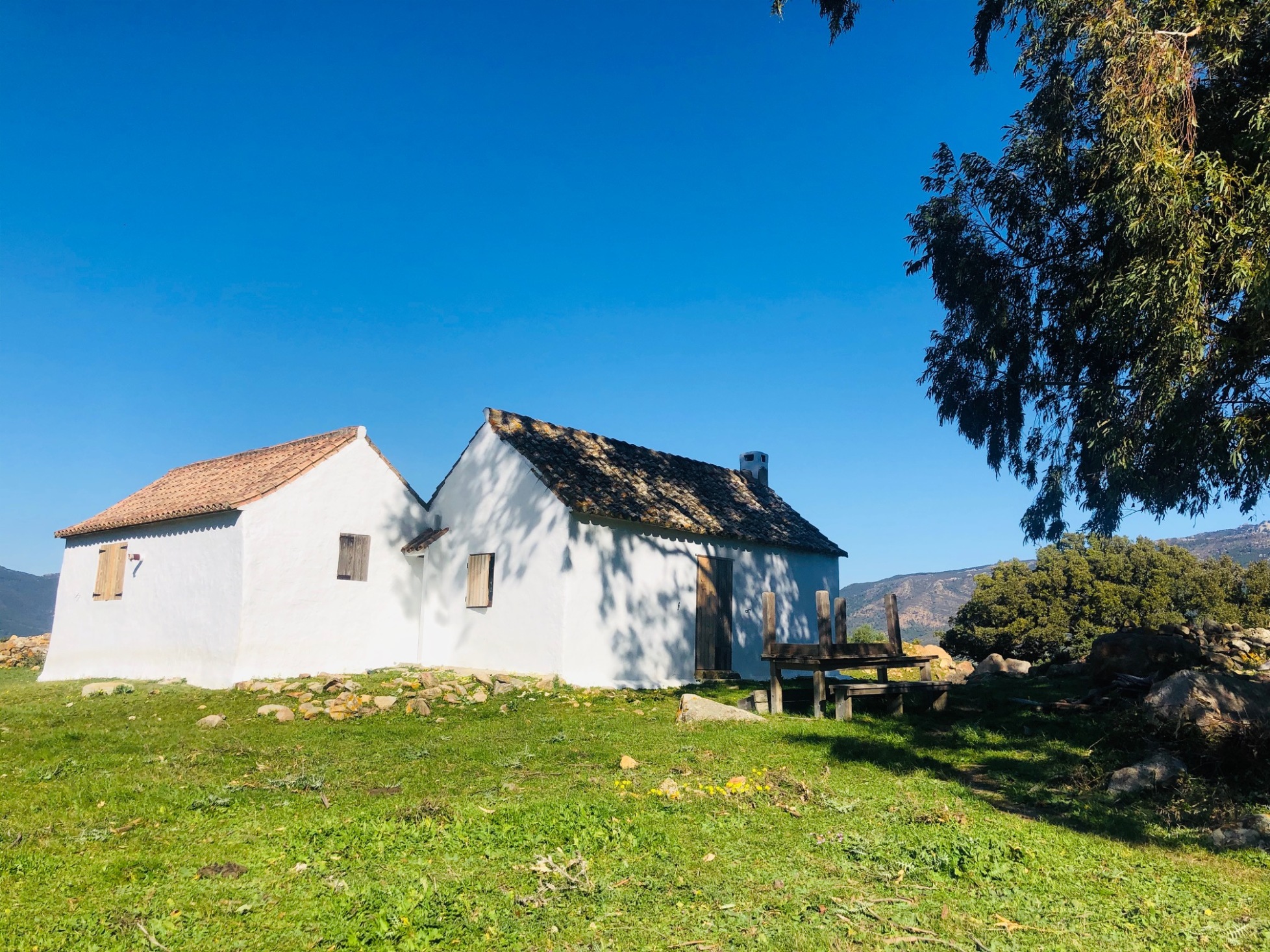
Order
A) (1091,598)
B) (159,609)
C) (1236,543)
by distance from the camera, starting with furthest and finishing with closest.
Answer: (1236,543)
(1091,598)
(159,609)

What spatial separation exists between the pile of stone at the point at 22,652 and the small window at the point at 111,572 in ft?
27.7

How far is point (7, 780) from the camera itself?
8.34m

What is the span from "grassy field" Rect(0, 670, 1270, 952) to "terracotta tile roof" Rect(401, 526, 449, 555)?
9.46 metres

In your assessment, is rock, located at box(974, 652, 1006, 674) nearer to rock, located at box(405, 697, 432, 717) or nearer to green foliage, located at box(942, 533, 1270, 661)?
green foliage, located at box(942, 533, 1270, 661)

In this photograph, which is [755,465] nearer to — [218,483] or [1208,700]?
[218,483]

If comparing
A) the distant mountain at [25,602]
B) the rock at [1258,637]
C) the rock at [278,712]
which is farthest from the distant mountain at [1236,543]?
the distant mountain at [25,602]

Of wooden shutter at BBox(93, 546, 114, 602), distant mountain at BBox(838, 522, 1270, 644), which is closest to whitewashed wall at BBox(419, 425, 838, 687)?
wooden shutter at BBox(93, 546, 114, 602)

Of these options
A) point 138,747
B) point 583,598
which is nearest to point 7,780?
point 138,747

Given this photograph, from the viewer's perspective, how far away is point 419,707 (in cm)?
1324

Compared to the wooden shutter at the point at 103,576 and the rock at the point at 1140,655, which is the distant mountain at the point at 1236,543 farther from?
the wooden shutter at the point at 103,576

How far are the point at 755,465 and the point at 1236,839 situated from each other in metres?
20.6

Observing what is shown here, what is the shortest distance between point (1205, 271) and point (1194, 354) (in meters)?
1.17

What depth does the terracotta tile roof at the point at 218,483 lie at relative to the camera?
18.1 m

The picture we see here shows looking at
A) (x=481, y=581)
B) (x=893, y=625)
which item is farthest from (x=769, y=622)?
(x=481, y=581)
